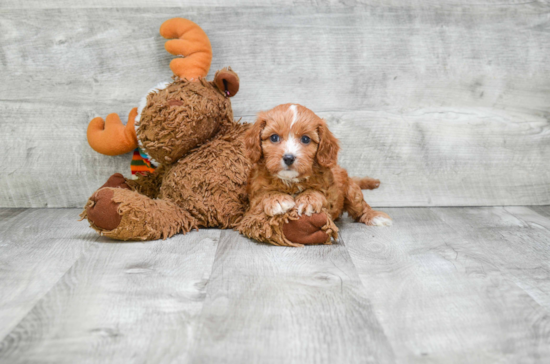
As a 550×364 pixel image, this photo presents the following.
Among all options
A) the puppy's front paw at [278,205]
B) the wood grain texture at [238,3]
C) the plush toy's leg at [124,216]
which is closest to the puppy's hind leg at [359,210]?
the puppy's front paw at [278,205]

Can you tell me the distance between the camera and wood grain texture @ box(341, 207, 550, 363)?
3.57ft

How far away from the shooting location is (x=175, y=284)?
1399 millimetres

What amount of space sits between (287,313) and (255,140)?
2.42ft

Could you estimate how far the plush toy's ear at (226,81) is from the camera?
6.46 ft

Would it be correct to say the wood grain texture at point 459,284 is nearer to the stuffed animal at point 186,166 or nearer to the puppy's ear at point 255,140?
the stuffed animal at point 186,166

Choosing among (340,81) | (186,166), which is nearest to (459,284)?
(186,166)

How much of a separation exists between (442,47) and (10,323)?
2.20 m

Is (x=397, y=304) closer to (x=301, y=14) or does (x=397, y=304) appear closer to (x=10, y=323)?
(x=10, y=323)

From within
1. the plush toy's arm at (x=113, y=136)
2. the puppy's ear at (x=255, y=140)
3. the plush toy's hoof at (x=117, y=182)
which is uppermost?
the puppy's ear at (x=255, y=140)

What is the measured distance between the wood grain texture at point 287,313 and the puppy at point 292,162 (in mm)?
204

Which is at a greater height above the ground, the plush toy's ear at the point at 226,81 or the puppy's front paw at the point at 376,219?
the plush toy's ear at the point at 226,81

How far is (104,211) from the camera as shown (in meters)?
1.73

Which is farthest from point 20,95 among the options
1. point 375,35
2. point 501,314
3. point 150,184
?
point 501,314

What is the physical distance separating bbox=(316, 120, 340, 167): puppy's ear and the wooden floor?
33 cm
